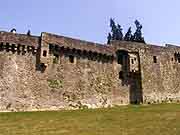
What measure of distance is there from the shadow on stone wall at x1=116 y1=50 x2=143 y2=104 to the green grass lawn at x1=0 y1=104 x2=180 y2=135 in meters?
11.8

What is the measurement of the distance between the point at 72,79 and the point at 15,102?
668 cm

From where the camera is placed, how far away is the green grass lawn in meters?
20.4

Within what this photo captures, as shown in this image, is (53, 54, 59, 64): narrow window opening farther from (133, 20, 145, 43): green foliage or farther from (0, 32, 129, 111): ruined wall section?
(133, 20, 145, 43): green foliage

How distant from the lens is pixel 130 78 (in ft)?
130

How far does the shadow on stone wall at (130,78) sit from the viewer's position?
1545 inches

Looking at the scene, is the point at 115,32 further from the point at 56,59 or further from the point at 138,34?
the point at 56,59

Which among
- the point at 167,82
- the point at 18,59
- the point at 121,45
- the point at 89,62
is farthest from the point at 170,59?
the point at 18,59

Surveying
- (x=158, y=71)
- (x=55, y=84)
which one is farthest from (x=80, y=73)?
(x=158, y=71)

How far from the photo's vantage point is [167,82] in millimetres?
42781

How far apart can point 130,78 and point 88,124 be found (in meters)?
17.2

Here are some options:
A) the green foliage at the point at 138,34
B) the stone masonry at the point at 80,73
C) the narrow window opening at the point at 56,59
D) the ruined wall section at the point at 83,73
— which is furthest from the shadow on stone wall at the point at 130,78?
the green foliage at the point at 138,34

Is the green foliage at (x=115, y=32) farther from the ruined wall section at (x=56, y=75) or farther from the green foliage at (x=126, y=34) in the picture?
the ruined wall section at (x=56, y=75)

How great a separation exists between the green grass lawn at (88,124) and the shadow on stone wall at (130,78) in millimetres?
11802

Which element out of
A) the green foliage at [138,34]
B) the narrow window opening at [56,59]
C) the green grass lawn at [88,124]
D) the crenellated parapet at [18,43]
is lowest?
the green grass lawn at [88,124]
